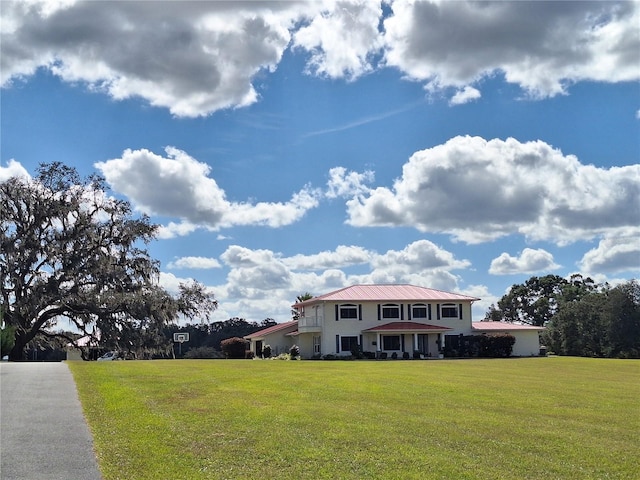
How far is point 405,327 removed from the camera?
163ft

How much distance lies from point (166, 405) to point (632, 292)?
5436 centimetres

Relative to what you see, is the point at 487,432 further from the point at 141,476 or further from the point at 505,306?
the point at 505,306

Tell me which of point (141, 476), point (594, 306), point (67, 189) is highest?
point (67, 189)

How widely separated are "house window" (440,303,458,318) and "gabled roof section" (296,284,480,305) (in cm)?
61

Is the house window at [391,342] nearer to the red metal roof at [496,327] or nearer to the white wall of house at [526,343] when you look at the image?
the red metal roof at [496,327]

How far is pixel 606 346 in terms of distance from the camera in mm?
60406

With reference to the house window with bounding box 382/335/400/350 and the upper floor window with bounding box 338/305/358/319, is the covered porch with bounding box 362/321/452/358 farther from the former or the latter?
the upper floor window with bounding box 338/305/358/319

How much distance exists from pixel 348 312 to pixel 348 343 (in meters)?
2.16

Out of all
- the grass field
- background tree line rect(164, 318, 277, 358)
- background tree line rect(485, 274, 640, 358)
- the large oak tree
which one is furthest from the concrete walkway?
background tree line rect(164, 318, 277, 358)

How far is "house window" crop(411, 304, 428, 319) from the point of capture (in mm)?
52688

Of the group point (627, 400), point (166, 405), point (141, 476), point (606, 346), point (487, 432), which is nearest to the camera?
point (141, 476)

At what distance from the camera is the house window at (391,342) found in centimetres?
5075

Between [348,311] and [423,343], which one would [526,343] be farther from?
[348,311]

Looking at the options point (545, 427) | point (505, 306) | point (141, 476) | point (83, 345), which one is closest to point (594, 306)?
point (505, 306)
